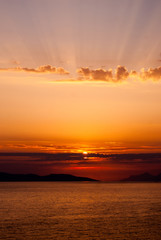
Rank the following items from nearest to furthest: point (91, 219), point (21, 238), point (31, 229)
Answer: point (21, 238)
point (31, 229)
point (91, 219)

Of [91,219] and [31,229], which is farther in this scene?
[91,219]

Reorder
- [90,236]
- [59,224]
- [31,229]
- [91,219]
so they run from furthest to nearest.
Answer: [91,219] < [59,224] < [31,229] < [90,236]

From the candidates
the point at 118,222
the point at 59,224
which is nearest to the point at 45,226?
the point at 59,224

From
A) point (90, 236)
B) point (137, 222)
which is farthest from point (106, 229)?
point (137, 222)

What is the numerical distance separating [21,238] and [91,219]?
28864mm

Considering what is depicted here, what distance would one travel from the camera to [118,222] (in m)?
76.1

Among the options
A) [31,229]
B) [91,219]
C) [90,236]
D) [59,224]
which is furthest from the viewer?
[91,219]

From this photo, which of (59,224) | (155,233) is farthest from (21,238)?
(155,233)

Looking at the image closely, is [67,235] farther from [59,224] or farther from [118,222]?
[118,222]

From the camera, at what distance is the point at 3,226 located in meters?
68.1

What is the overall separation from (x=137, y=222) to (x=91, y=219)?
12.1 metres

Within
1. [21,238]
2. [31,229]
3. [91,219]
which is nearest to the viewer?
[21,238]

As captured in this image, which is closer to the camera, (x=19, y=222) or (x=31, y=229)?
(x=31, y=229)

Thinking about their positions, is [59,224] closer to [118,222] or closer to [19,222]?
[19,222]
